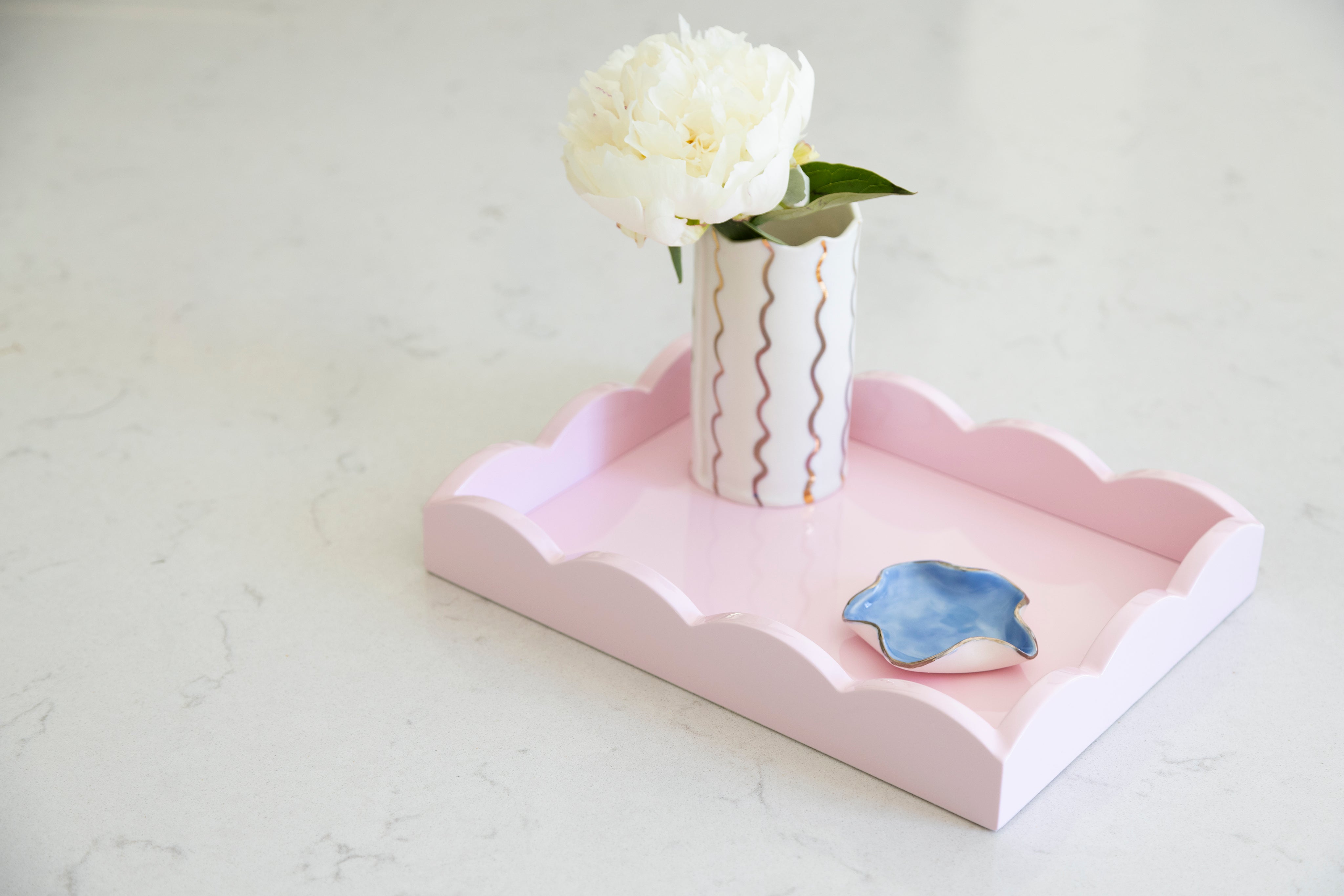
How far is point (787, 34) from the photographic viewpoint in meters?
2.02

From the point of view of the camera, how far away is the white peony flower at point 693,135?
2.93ft

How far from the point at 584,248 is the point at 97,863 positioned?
0.90 m

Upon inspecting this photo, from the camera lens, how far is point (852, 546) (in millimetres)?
1041

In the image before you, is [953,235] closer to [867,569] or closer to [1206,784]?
[867,569]

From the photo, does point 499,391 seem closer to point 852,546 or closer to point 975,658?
point 852,546

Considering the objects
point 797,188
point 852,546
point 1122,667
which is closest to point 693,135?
point 797,188

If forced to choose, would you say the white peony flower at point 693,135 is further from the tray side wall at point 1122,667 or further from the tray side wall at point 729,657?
the tray side wall at point 1122,667

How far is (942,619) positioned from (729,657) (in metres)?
0.16

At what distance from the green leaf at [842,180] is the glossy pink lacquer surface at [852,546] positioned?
0.25 meters

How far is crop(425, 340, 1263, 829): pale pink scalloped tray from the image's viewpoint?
84 cm

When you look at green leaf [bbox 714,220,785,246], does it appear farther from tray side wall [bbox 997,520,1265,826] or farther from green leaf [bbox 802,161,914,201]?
tray side wall [bbox 997,520,1265,826]

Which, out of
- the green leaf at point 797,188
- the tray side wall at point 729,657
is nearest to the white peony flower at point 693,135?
the green leaf at point 797,188

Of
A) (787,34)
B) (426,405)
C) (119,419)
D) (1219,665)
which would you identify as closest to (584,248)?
(426,405)

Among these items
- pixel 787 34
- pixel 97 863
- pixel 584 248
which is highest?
pixel 787 34
